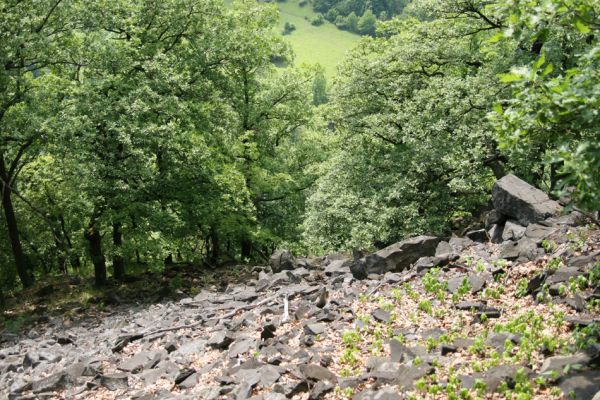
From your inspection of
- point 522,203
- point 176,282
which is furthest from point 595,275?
point 176,282

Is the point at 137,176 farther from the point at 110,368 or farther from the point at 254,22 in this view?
the point at 254,22

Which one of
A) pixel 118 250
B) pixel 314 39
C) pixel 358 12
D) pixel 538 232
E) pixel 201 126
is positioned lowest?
pixel 118 250

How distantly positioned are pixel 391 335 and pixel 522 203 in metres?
7.61

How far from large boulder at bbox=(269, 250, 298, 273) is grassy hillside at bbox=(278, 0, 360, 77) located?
11336cm

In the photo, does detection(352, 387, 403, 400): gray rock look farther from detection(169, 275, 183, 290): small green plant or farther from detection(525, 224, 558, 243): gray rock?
detection(169, 275, 183, 290): small green plant

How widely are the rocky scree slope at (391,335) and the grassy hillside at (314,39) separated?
391 feet

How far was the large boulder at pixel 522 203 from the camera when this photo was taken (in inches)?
612

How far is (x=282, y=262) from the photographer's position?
21281mm

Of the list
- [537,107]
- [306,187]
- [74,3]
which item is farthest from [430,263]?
[306,187]

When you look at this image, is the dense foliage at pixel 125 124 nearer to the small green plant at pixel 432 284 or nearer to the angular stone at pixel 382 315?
the angular stone at pixel 382 315

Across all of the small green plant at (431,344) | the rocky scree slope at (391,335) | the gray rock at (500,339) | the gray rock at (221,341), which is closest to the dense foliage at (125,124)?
the rocky scree slope at (391,335)

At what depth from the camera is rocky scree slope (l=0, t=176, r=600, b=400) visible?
330 inches

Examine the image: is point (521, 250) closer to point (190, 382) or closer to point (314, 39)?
point (190, 382)

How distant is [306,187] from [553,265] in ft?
82.7
